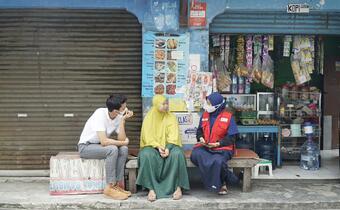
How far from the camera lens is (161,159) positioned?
23.0ft

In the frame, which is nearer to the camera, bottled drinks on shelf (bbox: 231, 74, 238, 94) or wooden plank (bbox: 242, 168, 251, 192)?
wooden plank (bbox: 242, 168, 251, 192)

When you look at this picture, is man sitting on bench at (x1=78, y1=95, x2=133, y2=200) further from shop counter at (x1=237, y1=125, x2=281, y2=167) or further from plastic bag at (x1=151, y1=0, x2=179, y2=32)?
shop counter at (x1=237, y1=125, x2=281, y2=167)

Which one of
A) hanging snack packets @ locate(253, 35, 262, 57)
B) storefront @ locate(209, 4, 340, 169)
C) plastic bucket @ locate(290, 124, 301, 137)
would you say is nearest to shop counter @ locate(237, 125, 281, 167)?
storefront @ locate(209, 4, 340, 169)

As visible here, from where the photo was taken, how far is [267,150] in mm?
8680

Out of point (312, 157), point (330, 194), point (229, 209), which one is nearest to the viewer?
point (229, 209)

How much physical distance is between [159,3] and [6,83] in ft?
8.87

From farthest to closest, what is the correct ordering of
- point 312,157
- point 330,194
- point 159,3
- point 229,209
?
1. point 312,157
2. point 159,3
3. point 330,194
4. point 229,209

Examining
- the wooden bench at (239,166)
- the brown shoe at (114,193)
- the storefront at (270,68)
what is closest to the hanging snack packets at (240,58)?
the storefront at (270,68)

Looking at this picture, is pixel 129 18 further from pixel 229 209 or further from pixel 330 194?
pixel 330 194

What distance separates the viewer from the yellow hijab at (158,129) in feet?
23.5

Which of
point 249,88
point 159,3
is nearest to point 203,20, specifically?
point 159,3

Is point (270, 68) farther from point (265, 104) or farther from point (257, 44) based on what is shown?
point (265, 104)

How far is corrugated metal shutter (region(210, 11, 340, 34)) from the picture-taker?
26.9 feet

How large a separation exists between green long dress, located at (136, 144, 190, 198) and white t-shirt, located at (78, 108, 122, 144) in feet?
1.84
